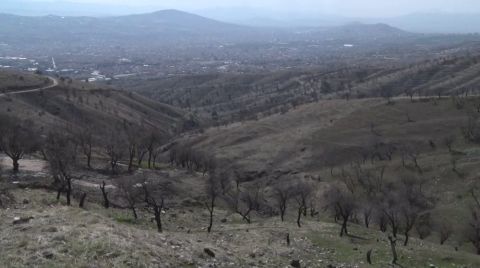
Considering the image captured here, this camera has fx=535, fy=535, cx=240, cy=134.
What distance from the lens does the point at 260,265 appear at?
2692 centimetres

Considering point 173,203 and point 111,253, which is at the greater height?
point 111,253

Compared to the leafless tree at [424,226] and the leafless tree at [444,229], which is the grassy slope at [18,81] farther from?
the leafless tree at [444,229]

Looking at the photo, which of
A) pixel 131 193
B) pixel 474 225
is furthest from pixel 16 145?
pixel 474 225

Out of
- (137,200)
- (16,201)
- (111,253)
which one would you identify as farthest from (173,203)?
(111,253)

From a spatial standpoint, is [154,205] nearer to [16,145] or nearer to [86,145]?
[16,145]

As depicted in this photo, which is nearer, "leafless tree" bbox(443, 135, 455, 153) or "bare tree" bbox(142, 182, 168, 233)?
"bare tree" bbox(142, 182, 168, 233)

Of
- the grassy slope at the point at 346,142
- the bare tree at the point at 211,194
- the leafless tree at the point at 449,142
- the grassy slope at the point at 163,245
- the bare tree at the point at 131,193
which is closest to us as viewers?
the grassy slope at the point at 163,245

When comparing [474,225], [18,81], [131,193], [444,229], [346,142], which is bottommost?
[346,142]

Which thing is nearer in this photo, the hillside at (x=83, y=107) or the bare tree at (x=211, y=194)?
the bare tree at (x=211, y=194)

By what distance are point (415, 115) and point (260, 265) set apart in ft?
364

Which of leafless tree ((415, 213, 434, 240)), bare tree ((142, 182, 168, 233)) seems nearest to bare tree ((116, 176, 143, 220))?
bare tree ((142, 182, 168, 233))

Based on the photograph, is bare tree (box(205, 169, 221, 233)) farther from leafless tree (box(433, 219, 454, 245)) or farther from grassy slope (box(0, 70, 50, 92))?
grassy slope (box(0, 70, 50, 92))

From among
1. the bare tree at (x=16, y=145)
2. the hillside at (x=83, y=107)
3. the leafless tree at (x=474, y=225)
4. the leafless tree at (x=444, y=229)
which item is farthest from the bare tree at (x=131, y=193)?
the hillside at (x=83, y=107)

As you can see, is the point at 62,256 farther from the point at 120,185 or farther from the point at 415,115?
the point at 415,115
